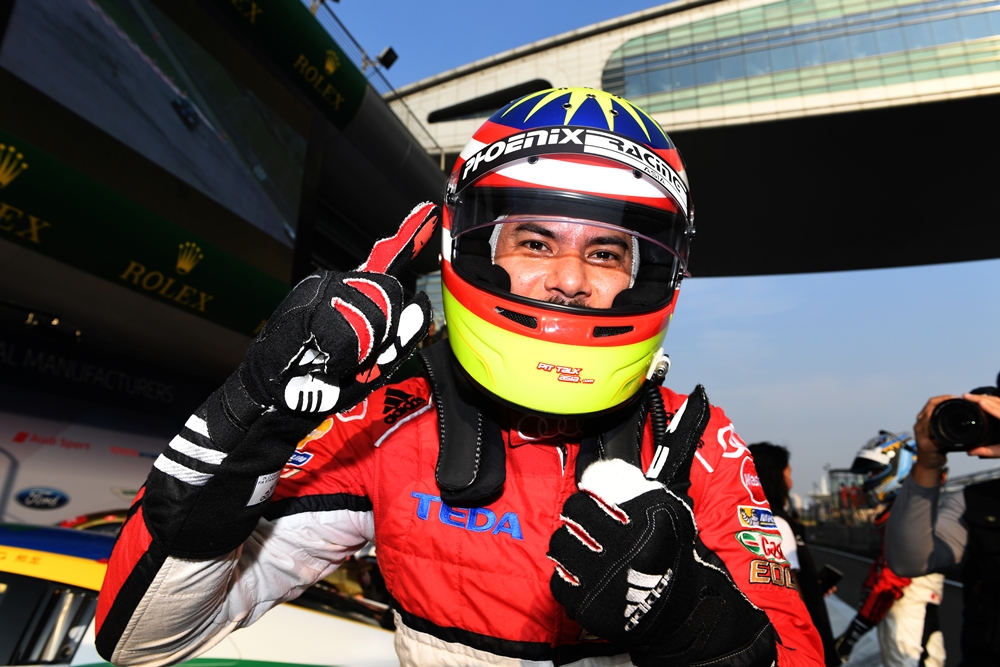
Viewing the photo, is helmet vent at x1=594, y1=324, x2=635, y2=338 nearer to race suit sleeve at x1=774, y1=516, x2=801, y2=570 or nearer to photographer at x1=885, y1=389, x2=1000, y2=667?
photographer at x1=885, y1=389, x2=1000, y2=667

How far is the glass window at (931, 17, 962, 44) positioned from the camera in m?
23.3

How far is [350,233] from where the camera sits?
1278 centimetres

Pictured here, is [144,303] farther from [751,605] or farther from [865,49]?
[865,49]

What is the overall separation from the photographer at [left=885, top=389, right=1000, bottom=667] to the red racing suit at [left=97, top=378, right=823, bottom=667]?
157cm

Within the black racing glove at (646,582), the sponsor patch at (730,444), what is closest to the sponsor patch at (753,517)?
the sponsor patch at (730,444)

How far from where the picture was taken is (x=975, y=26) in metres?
23.4

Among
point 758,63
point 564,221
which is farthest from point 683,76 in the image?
point 564,221

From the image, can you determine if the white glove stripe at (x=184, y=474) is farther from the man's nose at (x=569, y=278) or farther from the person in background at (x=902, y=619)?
the person in background at (x=902, y=619)

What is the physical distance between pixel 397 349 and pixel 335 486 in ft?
1.66

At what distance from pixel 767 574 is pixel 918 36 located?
30.1 m

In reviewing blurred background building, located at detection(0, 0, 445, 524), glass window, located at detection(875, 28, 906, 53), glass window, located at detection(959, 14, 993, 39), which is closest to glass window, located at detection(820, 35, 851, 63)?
glass window, located at detection(875, 28, 906, 53)

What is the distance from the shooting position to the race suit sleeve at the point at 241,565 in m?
1.05

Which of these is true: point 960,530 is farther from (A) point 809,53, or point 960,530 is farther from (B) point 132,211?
(A) point 809,53

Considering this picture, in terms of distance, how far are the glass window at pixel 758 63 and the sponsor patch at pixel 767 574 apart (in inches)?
1075
